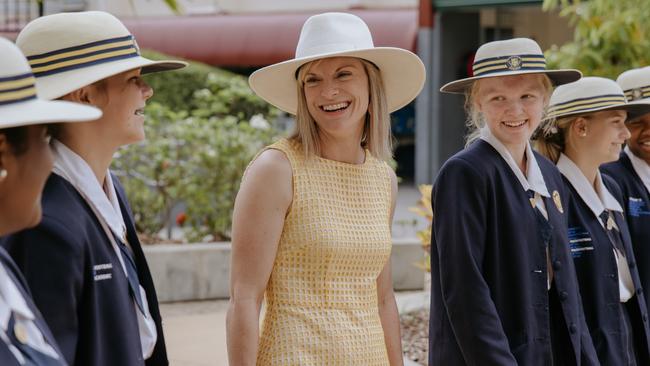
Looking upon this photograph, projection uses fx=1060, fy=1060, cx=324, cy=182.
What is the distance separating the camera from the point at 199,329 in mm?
7840

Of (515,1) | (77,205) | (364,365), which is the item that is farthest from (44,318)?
(515,1)

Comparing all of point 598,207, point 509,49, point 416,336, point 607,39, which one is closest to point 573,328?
point 598,207

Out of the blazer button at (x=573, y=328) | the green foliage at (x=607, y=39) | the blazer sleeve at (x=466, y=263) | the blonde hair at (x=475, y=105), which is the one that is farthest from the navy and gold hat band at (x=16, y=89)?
the green foliage at (x=607, y=39)

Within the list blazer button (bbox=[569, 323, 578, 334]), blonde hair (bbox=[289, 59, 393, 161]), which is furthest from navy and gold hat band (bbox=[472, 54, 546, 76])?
blazer button (bbox=[569, 323, 578, 334])

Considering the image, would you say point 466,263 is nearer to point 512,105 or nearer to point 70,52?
point 512,105

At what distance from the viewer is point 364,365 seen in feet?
11.7

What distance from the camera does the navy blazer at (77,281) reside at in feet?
8.46

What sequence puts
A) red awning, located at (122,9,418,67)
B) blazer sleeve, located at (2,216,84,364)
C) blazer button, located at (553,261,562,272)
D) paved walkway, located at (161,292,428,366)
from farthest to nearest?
red awning, located at (122,9,418,67)
paved walkway, located at (161,292,428,366)
blazer button, located at (553,261,562,272)
blazer sleeve, located at (2,216,84,364)

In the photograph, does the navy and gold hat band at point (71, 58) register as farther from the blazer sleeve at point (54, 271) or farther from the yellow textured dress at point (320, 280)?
the yellow textured dress at point (320, 280)

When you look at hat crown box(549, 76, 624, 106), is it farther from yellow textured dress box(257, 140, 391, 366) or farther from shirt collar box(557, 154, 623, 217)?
yellow textured dress box(257, 140, 391, 366)

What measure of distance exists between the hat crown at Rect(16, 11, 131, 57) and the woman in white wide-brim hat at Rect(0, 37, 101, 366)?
0.68 meters

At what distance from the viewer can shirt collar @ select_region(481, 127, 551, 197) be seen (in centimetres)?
402

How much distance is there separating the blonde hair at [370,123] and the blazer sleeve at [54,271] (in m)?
1.19

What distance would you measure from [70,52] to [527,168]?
6.41ft
